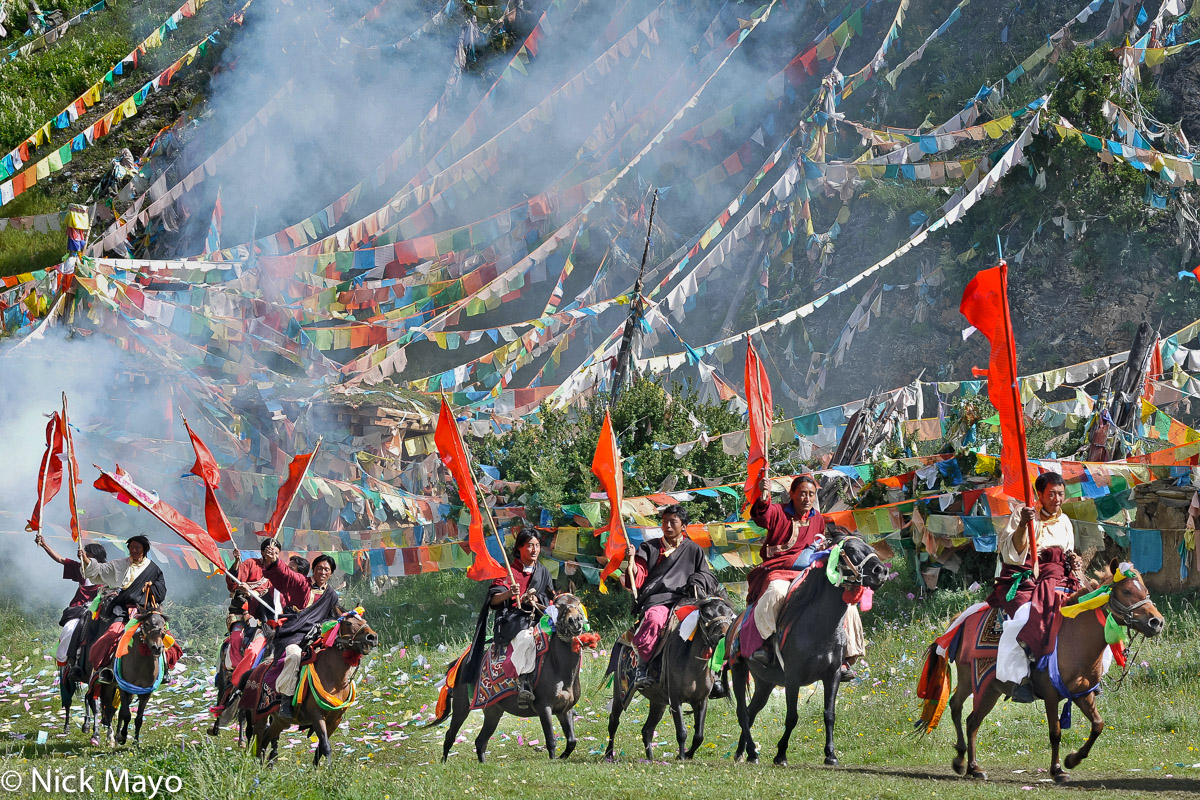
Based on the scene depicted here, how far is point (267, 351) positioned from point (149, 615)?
40.7ft

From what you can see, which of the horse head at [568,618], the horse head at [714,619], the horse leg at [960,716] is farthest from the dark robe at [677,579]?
the horse leg at [960,716]

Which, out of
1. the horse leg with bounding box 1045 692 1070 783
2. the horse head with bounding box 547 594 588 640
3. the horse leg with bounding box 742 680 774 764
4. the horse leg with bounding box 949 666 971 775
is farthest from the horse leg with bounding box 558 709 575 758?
the horse leg with bounding box 1045 692 1070 783

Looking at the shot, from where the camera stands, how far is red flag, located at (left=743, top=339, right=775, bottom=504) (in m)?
12.1

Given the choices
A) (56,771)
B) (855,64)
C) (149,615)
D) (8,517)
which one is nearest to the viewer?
(56,771)

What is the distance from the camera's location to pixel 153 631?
13406 mm

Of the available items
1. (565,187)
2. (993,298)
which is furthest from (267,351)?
(993,298)

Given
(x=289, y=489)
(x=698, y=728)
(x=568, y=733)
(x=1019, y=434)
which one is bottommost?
(x=568, y=733)

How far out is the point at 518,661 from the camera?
11.7 m

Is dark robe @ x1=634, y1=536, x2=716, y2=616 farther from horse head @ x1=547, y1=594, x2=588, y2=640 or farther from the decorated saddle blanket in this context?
the decorated saddle blanket

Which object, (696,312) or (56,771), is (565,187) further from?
(56,771)

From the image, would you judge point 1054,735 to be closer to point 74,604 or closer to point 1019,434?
point 1019,434

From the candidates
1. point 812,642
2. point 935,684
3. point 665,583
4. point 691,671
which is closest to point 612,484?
point 665,583

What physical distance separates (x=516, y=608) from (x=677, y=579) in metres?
1.69

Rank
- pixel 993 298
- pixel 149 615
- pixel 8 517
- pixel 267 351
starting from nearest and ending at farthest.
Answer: pixel 993 298 < pixel 149 615 < pixel 8 517 < pixel 267 351
